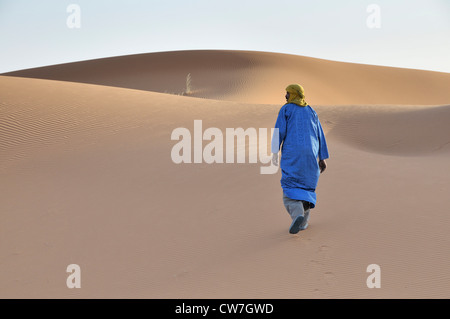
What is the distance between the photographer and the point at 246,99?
30250mm

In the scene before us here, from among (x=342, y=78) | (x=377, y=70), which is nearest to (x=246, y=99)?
(x=342, y=78)

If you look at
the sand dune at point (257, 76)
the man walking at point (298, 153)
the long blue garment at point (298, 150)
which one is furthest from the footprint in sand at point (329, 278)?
the sand dune at point (257, 76)

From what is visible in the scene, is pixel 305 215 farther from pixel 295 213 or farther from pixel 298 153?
pixel 298 153

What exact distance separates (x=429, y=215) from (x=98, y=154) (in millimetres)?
5587

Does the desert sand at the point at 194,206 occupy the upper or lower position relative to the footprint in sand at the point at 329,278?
upper

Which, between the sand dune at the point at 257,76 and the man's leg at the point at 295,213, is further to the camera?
the sand dune at the point at 257,76

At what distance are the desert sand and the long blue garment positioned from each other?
0.52m

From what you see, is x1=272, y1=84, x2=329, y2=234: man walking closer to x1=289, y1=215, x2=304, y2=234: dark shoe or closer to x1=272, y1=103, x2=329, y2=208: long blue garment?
x1=272, y1=103, x2=329, y2=208: long blue garment

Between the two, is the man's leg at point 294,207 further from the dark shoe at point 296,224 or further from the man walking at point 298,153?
the dark shoe at point 296,224

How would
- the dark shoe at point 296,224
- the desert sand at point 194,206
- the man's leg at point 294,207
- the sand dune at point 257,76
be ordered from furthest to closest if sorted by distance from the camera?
the sand dune at point 257,76, the man's leg at point 294,207, the dark shoe at point 296,224, the desert sand at point 194,206

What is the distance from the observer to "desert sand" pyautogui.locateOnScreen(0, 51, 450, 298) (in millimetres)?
4164

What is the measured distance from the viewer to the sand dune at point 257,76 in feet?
115

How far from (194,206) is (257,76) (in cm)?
3167

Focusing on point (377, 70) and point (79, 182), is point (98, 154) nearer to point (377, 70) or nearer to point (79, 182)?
point (79, 182)
